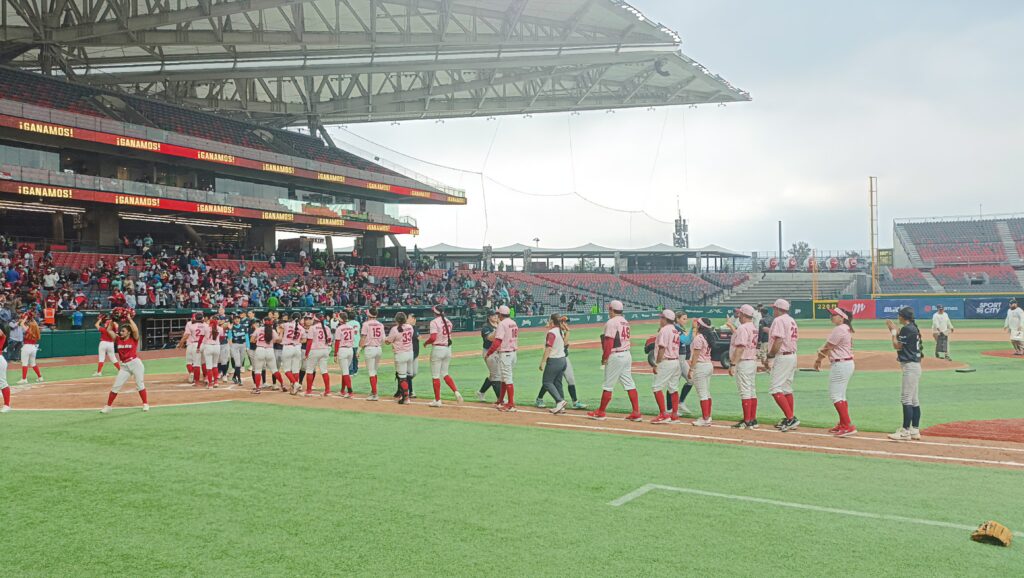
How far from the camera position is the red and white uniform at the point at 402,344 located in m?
14.2

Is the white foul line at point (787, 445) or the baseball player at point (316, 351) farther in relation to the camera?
the baseball player at point (316, 351)

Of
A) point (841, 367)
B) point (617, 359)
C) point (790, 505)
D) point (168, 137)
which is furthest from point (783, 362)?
point (168, 137)

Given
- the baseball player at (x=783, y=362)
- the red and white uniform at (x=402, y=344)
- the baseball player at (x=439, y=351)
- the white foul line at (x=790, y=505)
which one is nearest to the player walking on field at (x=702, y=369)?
the baseball player at (x=783, y=362)

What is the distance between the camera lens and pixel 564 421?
12219mm

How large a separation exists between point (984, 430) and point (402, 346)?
10.7 meters

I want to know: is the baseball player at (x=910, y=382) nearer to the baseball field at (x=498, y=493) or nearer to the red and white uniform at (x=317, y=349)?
the baseball field at (x=498, y=493)

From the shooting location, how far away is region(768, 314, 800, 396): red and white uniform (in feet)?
36.0

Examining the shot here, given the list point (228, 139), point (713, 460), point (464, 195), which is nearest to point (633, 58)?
point (464, 195)

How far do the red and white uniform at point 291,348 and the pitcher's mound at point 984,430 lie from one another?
44.0 feet

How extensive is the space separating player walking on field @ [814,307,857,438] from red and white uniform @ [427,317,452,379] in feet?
24.1

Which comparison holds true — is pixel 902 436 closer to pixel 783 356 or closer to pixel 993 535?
pixel 783 356

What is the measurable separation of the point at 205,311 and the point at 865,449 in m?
30.4

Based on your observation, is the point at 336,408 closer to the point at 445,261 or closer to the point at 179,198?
the point at 179,198

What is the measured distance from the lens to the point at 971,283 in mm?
60188
